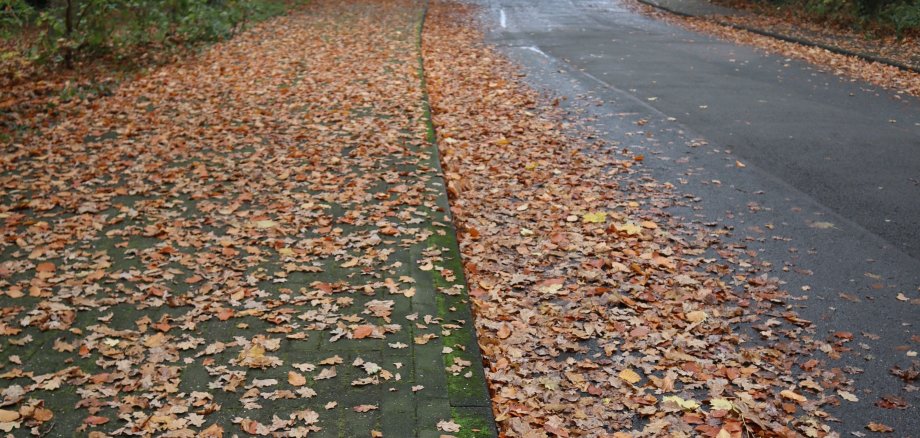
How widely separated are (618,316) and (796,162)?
426 centimetres

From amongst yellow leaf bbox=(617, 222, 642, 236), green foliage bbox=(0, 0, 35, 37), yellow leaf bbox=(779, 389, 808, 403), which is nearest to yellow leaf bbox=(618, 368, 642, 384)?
yellow leaf bbox=(779, 389, 808, 403)

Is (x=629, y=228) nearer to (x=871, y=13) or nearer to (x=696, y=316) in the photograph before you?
(x=696, y=316)

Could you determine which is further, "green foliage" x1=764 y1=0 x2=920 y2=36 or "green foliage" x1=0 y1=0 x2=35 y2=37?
"green foliage" x1=764 y1=0 x2=920 y2=36

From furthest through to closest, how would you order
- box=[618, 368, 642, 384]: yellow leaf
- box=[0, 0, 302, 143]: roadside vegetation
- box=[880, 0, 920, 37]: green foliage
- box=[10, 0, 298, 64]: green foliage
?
box=[880, 0, 920, 37]: green foliage < box=[10, 0, 298, 64]: green foliage < box=[0, 0, 302, 143]: roadside vegetation < box=[618, 368, 642, 384]: yellow leaf

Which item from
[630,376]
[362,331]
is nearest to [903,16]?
[630,376]

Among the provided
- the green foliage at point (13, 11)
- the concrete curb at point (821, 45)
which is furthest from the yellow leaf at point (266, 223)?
the concrete curb at point (821, 45)

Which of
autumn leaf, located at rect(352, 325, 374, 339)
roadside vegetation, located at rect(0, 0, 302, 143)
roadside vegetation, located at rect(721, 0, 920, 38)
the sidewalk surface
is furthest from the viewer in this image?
roadside vegetation, located at rect(721, 0, 920, 38)

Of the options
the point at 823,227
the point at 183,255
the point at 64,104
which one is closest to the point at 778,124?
the point at 823,227

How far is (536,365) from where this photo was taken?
4801mm

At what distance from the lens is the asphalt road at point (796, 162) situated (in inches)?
209

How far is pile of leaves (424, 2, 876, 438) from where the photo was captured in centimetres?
431

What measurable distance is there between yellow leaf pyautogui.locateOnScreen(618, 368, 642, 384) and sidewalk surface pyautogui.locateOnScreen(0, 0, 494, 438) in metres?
0.87

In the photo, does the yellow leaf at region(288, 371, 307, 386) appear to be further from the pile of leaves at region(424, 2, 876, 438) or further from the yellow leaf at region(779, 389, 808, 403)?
the yellow leaf at region(779, 389, 808, 403)

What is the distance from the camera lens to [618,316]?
212 inches
